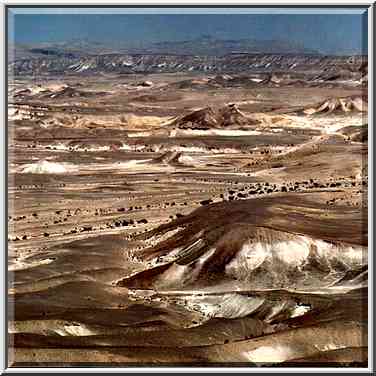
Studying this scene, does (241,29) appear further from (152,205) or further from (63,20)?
(152,205)

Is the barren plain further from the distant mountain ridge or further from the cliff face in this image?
the distant mountain ridge

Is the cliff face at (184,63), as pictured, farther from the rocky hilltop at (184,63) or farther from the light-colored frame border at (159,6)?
the light-colored frame border at (159,6)

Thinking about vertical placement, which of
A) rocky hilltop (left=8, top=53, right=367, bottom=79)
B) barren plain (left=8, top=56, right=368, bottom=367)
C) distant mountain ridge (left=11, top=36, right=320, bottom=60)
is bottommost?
barren plain (left=8, top=56, right=368, bottom=367)

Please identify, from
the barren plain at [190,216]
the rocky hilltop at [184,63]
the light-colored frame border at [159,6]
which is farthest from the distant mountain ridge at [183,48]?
the light-colored frame border at [159,6]

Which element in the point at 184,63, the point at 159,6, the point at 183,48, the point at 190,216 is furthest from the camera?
the point at 190,216

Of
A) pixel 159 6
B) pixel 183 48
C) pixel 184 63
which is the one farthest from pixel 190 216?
pixel 159 6

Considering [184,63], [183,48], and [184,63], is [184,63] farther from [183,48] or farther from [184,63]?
[183,48]

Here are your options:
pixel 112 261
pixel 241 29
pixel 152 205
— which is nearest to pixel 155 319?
pixel 112 261

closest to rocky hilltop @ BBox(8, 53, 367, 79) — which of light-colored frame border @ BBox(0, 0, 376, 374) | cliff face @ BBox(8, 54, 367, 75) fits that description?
cliff face @ BBox(8, 54, 367, 75)
